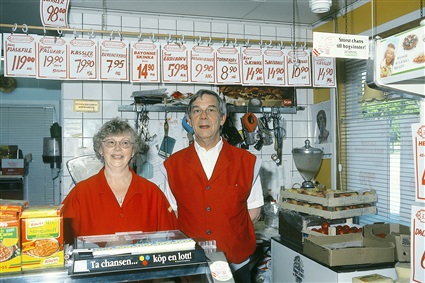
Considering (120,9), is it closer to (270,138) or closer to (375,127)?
(270,138)

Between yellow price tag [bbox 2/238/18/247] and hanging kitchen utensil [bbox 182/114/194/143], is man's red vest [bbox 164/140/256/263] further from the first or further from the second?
yellow price tag [bbox 2/238/18/247]

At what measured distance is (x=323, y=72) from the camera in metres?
3.81

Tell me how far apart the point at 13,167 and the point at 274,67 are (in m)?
5.46

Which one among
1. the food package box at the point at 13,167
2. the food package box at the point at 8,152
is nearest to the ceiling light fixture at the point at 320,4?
the food package box at the point at 13,167

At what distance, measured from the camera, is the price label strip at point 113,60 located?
3.32 metres

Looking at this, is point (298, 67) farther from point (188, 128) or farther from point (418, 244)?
point (418, 244)

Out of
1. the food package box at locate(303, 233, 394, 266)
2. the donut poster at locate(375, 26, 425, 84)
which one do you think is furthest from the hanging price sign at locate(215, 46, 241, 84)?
the donut poster at locate(375, 26, 425, 84)

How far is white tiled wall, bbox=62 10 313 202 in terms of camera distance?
4004 mm

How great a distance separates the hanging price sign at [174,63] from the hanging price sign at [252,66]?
1.71 feet

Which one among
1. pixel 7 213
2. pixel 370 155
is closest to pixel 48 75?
pixel 7 213

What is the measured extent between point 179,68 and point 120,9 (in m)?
1.09

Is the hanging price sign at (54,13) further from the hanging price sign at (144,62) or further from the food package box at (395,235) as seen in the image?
the food package box at (395,235)

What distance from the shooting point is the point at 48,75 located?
3219 mm

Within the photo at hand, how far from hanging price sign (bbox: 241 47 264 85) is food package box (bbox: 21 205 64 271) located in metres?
2.65
